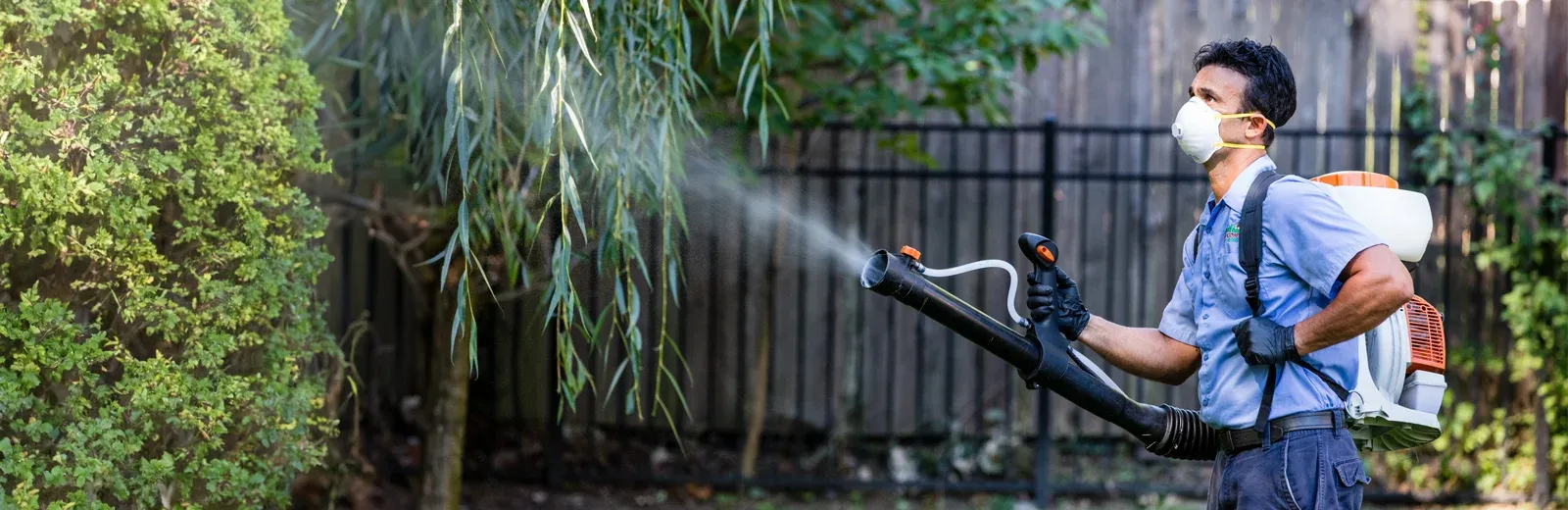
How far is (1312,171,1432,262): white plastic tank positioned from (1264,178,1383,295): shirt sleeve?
0.09 metres

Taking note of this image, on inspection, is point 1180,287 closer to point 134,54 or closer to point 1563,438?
point 134,54

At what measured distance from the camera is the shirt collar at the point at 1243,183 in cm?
271

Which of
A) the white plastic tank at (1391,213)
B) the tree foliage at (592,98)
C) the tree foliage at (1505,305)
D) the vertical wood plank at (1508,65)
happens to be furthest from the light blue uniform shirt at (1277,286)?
the vertical wood plank at (1508,65)

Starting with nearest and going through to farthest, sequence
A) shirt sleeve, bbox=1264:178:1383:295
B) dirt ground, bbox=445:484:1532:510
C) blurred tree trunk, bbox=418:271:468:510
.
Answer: shirt sleeve, bbox=1264:178:1383:295, blurred tree trunk, bbox=418:271:468:510, dirt ground, bbox=445:484:1532:510

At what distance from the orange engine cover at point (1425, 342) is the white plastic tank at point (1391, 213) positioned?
16 centimetres

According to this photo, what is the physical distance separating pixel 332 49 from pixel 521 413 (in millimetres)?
2691

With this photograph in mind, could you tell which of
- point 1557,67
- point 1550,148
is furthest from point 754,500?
point 1557,67

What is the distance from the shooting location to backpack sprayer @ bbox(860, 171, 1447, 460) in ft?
8.62

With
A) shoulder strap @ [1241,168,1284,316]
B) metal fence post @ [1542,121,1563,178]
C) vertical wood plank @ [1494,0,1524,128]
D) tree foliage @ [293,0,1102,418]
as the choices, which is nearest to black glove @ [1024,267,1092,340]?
shoulder strap @ [1241,168,1284,316]

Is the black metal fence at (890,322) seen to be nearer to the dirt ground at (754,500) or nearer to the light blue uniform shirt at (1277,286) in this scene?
the dirt ground at (754,500)

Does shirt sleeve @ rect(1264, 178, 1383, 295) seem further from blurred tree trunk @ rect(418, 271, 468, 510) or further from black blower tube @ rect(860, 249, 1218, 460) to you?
blurred tree trunk @ rect(418, 271, 468, 510)

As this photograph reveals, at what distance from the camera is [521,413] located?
6.81 meters

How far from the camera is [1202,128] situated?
2.77 metres

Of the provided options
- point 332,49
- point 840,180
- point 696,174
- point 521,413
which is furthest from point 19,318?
point 840,180
